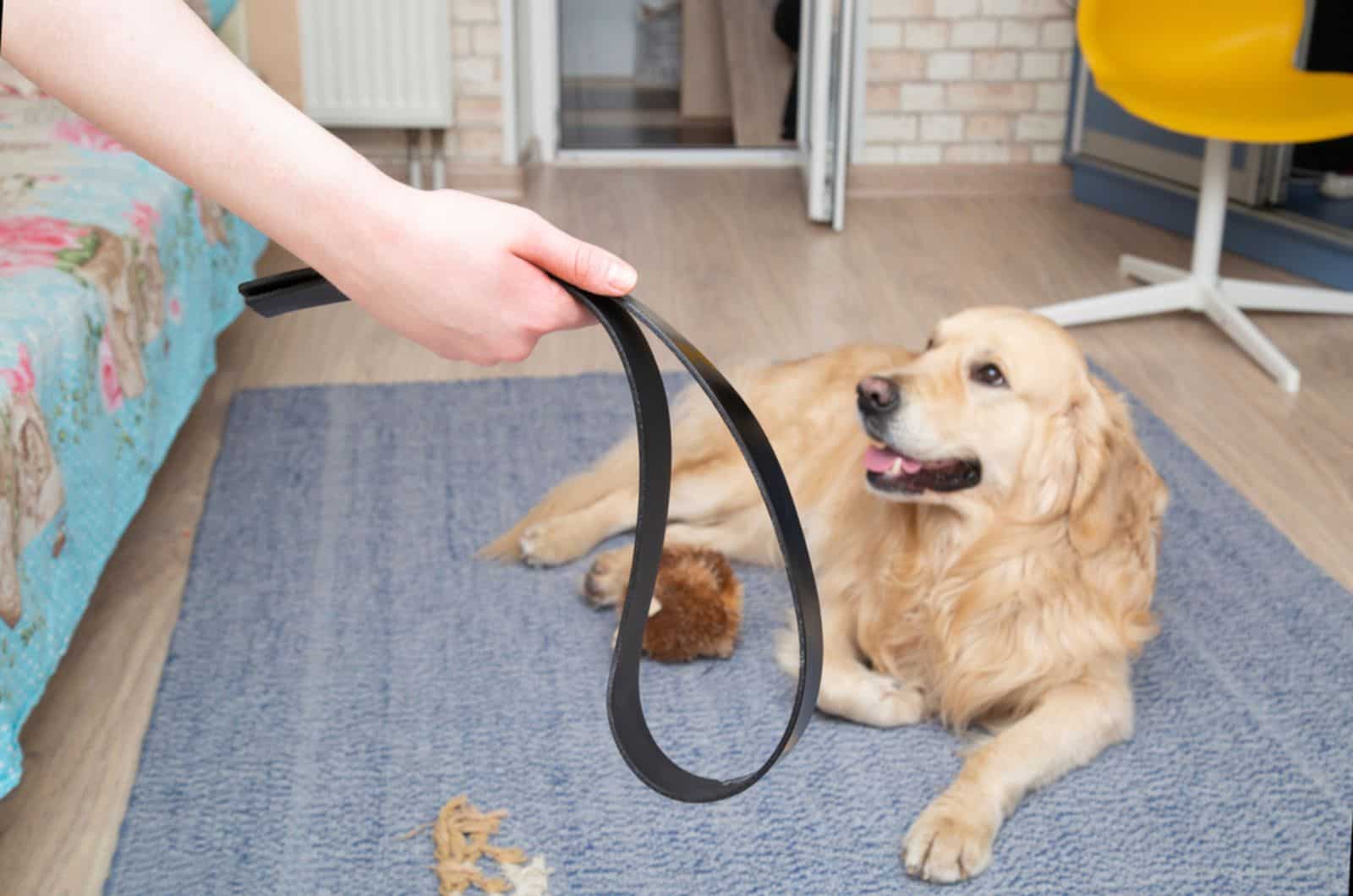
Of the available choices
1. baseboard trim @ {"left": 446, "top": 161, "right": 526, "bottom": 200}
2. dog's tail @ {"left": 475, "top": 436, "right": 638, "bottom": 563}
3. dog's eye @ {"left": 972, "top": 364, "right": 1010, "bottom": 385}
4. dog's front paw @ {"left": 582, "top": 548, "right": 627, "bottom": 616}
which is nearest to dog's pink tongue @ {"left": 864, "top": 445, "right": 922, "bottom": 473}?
dog's eye @ {"left": 972, "top": 364, "right": 1010, "bottom": 385}

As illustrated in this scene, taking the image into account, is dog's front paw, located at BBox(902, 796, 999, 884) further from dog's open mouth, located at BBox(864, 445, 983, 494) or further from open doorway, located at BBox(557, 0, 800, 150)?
open doorway, located at BBox(557, 0, 800, 150)

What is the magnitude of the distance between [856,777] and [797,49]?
11.9ft

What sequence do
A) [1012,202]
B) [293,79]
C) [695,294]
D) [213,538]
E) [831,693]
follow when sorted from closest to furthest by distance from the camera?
[831,693]
[213,538]
[695,294]
[293,79]
[1012,202]

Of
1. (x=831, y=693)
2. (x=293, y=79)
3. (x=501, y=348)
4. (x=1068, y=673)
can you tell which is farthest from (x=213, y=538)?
(x=293, y=79)

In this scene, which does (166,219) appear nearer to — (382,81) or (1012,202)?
(382,81)

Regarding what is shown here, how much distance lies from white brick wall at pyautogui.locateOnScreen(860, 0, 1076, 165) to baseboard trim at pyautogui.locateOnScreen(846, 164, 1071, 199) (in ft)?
0.15

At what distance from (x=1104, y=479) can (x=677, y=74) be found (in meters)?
3.63

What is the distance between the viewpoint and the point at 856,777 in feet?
5.10

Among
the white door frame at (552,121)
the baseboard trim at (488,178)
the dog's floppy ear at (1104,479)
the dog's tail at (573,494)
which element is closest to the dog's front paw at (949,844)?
the dog's floppy ear at (1104,479)

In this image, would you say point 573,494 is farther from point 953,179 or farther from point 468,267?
point 953,179

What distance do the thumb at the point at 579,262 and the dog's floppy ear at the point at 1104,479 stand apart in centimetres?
99

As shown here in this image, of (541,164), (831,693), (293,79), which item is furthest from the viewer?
(541,164)

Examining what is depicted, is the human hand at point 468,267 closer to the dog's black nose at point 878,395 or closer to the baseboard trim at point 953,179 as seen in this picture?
the dog's black nose at point 878,395

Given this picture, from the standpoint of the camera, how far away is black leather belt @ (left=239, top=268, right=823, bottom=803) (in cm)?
67
